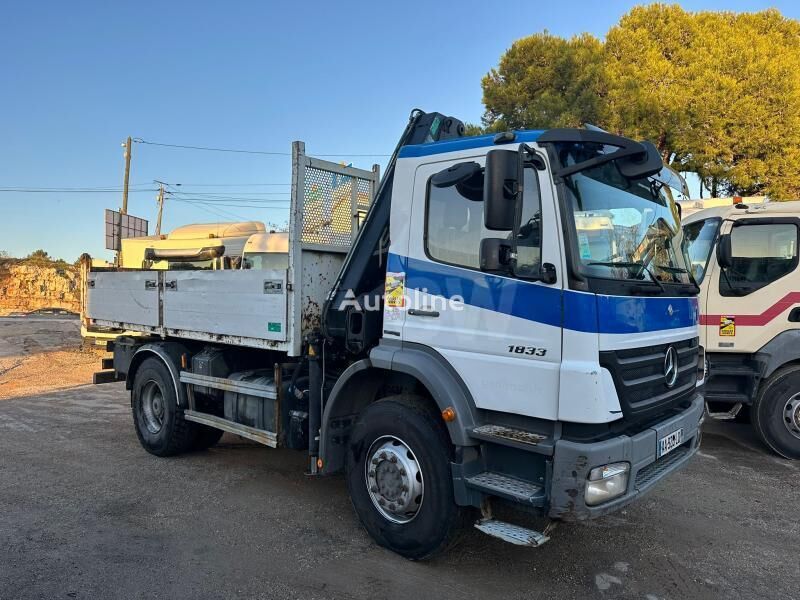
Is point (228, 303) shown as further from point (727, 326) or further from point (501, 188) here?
point (727, 326)

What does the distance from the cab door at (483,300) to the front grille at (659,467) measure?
30.0 inches

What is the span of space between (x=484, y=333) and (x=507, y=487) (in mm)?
904

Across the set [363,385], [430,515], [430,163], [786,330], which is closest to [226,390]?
[363,385]

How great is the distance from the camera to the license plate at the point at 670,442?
3490mm

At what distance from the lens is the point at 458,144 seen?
12.3 ft

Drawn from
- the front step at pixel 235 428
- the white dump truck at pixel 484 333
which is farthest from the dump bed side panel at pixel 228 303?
the front step at pixel 235 428

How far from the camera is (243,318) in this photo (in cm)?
505

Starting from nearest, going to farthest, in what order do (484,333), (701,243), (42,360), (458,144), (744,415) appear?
(484,333) → (458,144) → (701,243) → (744,415) → (42,360)

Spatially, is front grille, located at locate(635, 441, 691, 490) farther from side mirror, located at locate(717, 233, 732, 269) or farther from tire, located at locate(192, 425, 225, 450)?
tire, located at locate(192, 425, 225, 450)

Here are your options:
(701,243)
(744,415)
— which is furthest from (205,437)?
(744,415)

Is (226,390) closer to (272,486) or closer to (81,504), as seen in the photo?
(272,486)

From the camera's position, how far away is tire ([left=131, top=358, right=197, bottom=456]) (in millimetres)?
6053

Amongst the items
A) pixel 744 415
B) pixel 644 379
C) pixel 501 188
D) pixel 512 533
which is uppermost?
pixel 501 188

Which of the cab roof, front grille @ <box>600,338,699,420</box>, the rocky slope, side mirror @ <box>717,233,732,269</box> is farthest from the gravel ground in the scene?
the rocky slope
